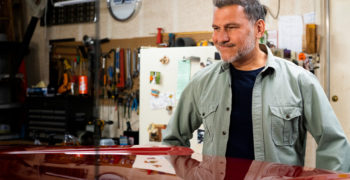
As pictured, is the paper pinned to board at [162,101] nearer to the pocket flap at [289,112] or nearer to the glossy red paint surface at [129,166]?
the pocket flap at [289,112]

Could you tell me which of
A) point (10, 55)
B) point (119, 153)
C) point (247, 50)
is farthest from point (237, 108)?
point (10, 55)

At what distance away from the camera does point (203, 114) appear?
1187mm

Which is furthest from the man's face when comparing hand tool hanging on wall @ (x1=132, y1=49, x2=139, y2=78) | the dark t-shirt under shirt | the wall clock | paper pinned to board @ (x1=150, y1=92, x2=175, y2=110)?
the wall clock

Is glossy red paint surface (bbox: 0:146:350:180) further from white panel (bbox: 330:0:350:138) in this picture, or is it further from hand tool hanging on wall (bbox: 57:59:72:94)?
hand tool hanging on wall (bbox: 57:59:72:94)

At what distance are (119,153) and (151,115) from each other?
2050mm

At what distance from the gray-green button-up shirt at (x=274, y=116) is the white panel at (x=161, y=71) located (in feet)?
4.44

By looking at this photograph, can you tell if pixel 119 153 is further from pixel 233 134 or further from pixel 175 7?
pixel 175 7

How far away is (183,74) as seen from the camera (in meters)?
2.61

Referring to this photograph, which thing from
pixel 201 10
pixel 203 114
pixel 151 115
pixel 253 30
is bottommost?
pixel 151 115

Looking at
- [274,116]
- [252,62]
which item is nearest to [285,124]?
[274,116]

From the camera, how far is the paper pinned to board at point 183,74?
2.58m

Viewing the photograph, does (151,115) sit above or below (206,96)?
below

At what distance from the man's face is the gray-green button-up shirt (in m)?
0.12

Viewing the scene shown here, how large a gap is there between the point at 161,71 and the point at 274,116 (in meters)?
1.70
